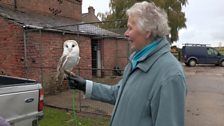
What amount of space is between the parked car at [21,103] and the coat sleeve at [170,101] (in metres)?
2.40

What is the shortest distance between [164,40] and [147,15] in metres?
0.23

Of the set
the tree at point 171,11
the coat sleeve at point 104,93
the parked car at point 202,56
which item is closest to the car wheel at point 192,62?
the parked car at point 202,56

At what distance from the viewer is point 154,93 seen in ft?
8.48

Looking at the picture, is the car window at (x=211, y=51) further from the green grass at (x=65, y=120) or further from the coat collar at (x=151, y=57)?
the coat collar at (x=151, y=57)

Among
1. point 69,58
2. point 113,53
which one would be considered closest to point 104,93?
point 69,58

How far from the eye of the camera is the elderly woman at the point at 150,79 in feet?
8.33

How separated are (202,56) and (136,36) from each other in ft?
111

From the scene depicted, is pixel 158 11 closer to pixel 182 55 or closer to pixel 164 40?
pixel 164 40

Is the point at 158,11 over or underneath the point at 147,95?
over

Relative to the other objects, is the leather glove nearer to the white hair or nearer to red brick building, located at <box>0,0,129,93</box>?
the white hair

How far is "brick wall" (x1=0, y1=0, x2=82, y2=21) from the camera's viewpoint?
584 inches

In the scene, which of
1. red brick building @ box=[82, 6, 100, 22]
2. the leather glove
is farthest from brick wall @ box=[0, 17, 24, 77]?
red brick building @ box=[82, 6, 100, 22]

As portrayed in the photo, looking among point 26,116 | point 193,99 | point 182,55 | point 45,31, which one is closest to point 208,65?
point 182,55

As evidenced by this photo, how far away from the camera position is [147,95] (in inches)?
104
